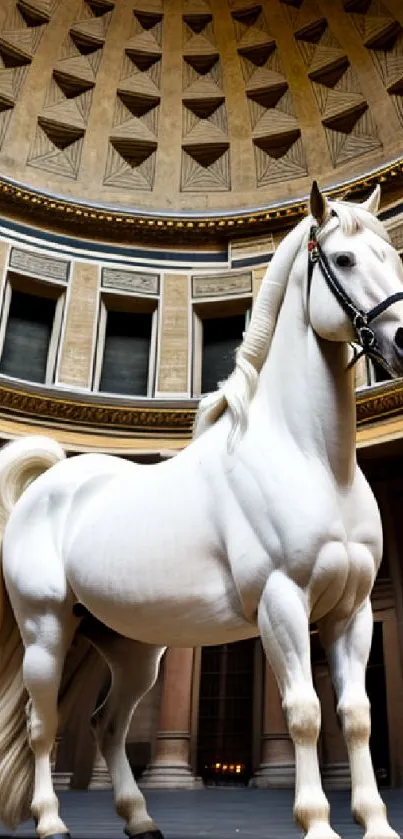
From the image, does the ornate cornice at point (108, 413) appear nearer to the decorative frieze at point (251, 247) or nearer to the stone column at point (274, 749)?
the decorative frieze at point (251, 247)

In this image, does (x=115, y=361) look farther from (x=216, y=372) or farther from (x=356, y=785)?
(x=356, y=785)

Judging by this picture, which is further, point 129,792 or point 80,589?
point 129,792

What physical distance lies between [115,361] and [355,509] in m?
10.7

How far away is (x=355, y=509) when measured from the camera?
2.71 m

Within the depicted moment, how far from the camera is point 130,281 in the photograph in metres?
13.5

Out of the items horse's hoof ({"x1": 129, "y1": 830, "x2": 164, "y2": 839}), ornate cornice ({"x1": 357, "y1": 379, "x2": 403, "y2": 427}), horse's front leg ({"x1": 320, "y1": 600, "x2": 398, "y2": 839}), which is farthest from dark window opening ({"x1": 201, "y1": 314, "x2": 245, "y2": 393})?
horse's front leg ({"x1": 320, "y1": 600, "x2": 398, "y2": 839})

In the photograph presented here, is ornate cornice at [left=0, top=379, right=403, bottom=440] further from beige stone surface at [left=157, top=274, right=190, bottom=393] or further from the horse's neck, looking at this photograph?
the horse's neck

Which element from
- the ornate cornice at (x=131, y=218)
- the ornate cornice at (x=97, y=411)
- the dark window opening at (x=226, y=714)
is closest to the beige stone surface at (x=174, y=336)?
the ornate cornice at (x=97, y=411)

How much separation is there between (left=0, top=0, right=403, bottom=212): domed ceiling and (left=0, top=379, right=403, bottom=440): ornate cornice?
16.3 ft

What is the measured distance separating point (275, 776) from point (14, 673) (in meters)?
7.32

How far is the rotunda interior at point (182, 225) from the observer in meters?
10.6

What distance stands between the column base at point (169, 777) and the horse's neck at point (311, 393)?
825cm

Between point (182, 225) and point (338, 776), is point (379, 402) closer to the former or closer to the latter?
point (338, 776)

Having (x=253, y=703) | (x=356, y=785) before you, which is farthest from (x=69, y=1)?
(x=356, y=785)
